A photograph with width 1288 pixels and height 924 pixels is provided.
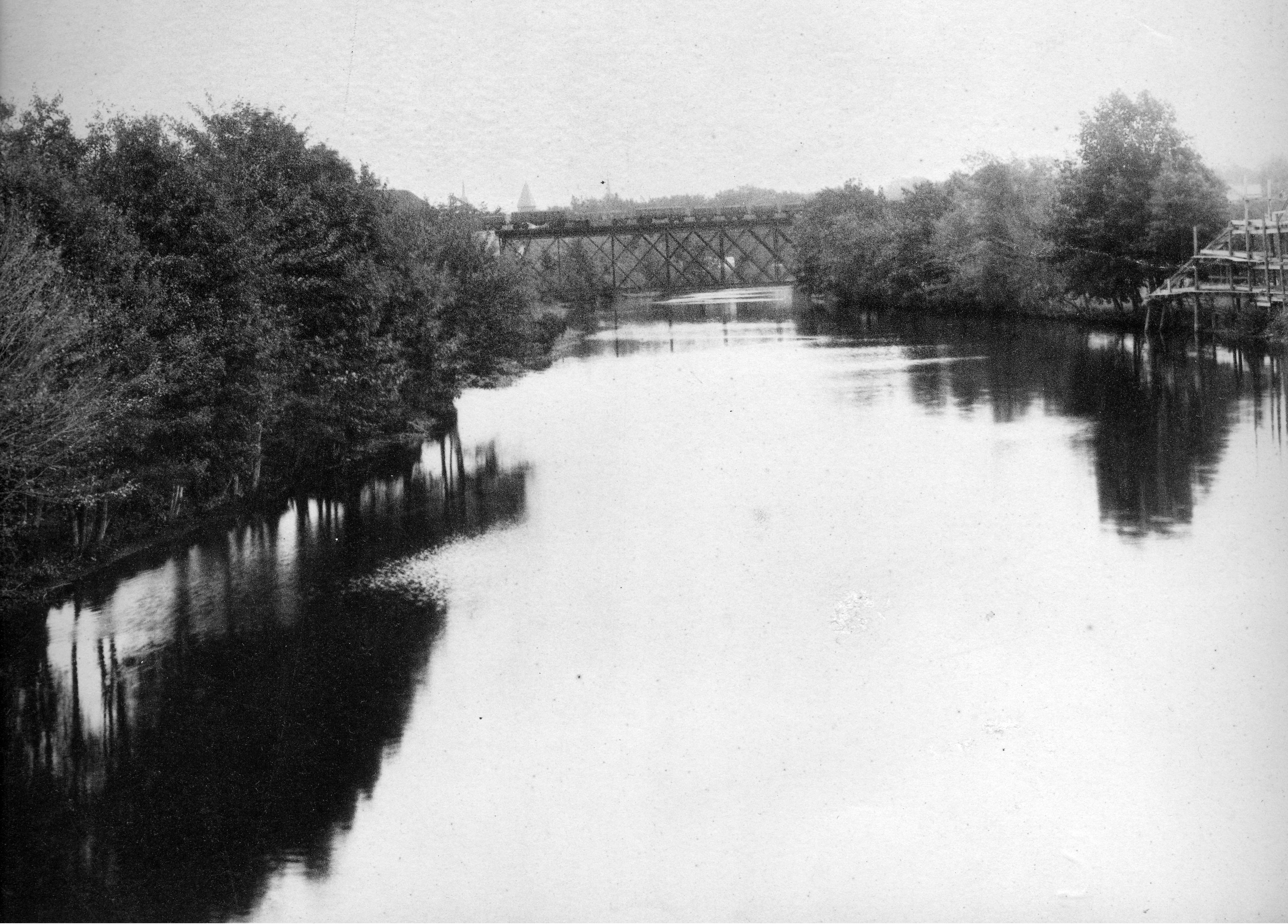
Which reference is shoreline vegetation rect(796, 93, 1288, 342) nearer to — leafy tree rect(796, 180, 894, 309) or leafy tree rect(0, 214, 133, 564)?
leafy tree rect(796, 180, 894, 309)

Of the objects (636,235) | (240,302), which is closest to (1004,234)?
(240,302)

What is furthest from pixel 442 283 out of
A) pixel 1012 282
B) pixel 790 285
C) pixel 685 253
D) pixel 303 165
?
pixel 685 253

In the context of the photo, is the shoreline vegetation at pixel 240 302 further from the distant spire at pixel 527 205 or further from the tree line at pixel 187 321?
the distant spire at pixel 527 205

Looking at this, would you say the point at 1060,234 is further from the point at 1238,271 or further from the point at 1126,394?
the point at 1126,394

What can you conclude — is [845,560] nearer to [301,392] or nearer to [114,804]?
[114,804]

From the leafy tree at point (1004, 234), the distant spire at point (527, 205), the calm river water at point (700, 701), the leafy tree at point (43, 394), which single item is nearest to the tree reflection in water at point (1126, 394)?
the calm river water at point (700, 701)

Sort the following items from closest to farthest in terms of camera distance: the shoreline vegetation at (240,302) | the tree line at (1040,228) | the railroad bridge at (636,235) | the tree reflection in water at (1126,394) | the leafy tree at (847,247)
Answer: the shoreline vegetation at (240,302) < the tree reflection in water at (1126,394) < the tree line at (1040,228) < the leafy tree at (847,247) < the railroad bridge at (636,235)
